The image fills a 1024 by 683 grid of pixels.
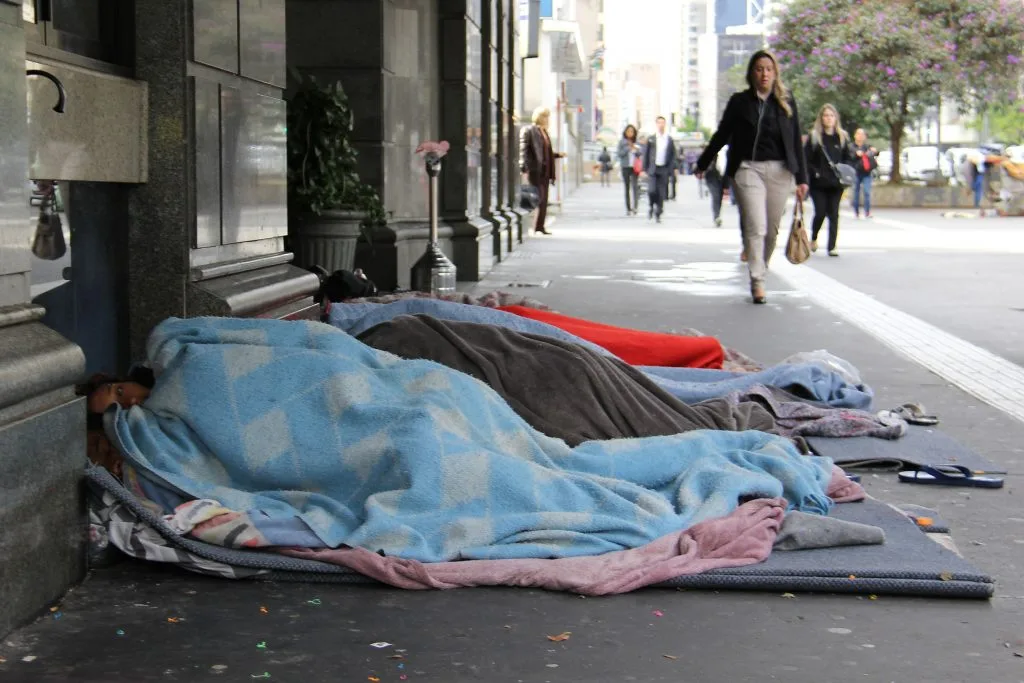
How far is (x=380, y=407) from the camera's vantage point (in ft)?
13.4

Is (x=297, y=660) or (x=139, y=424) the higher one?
(x=139, y=424)

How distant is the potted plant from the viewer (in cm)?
942

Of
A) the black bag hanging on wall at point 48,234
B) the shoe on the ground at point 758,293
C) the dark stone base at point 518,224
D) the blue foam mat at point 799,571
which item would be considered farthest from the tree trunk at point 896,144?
the blue foam mat at point 799,571

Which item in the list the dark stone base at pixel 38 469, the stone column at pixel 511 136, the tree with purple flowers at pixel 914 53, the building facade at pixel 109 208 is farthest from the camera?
the tree with purple flowers at pixel 914 53

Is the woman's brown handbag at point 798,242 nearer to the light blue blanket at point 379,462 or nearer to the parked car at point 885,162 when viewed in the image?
the light blue blanket at point 379,462

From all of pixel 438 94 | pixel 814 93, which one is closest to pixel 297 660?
pixel 438 94

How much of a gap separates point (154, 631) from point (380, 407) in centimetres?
99

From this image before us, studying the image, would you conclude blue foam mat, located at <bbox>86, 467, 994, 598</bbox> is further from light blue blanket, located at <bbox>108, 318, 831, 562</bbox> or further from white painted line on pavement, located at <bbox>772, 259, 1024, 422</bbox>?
white painted line on pavement, located at <bbox>772, 259, 1024, 422</bbox>

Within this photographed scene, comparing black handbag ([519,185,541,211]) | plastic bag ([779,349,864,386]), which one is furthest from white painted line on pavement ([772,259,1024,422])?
black handbag ([519,185,541,211])

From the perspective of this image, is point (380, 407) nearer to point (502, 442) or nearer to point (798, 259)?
point (502, 442)

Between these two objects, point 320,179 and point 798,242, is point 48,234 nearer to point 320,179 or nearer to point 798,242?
point 320,179

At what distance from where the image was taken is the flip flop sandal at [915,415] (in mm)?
6203

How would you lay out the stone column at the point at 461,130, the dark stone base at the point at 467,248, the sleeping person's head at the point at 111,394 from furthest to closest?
the dark stone base at the point at 467,248
the stone column at the point at 461,130
the sleeping person's head at the point at 111,394

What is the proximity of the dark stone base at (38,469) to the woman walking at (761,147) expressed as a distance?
7.61 m
